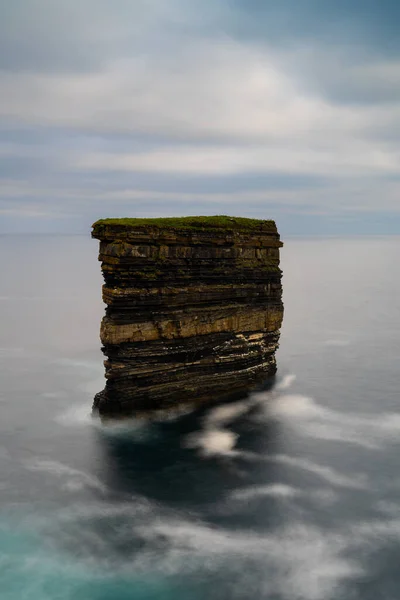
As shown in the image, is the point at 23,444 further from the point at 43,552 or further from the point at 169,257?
the point at 169,257

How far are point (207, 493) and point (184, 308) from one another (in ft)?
55.3

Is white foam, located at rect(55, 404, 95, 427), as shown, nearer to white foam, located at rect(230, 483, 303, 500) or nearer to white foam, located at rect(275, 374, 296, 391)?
white foam, located at rect(230, 483, 303, 500)

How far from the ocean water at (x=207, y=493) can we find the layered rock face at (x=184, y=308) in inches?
113

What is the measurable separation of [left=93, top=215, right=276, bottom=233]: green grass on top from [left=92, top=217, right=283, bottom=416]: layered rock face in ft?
0.28

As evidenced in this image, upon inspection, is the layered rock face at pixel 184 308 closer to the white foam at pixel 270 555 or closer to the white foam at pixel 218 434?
the white foam at pixel 218 434

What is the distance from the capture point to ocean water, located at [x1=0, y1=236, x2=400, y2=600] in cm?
3014

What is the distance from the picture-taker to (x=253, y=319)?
5531 centimetres

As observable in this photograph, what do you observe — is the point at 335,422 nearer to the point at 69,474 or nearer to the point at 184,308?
the point at 184,308

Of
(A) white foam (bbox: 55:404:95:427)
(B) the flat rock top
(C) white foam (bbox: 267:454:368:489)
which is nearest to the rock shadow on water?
(C) white foam (bbox: 267:454:368:489)

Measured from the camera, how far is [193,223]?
49.8 m

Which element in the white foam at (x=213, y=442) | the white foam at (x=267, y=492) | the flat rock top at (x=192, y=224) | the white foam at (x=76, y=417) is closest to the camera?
the white foam at (x=267, y=492)

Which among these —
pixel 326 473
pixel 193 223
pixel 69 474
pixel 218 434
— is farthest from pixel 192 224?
pixel 326 473

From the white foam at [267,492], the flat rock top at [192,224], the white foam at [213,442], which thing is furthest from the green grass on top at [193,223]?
the white foam at [267,492]

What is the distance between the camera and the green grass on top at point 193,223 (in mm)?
46500
